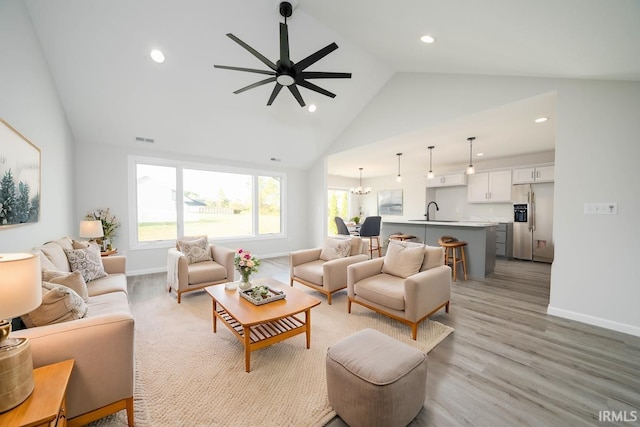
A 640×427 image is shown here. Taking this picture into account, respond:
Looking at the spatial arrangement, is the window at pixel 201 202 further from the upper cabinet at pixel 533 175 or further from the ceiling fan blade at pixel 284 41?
the upper cabinet at pixel 533 175

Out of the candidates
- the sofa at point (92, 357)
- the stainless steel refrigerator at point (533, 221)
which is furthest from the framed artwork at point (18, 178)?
the stainless steel refrigerator at point (533, 221)

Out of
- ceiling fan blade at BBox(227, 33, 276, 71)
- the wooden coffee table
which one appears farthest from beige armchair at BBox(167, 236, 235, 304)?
ceiling fan blade at BBox(227, 33, 276, 71)

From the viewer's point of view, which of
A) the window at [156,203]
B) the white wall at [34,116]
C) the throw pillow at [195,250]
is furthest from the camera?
the window at [156,203]

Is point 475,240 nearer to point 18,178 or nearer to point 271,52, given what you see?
point 271,52

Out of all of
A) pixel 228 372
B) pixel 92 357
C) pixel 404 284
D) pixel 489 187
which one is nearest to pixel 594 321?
pixel 404 284

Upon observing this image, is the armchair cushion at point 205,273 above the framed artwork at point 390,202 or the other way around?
the other way around

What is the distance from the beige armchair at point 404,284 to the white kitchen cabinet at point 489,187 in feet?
15.3

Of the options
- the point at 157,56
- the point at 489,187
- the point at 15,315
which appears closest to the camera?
the point at 15,315

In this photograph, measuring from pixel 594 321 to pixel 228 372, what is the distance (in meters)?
3.68

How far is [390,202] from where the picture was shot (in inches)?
346

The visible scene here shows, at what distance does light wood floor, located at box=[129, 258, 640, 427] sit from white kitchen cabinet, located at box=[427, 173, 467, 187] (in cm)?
433

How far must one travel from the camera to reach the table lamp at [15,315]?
37.7 inches

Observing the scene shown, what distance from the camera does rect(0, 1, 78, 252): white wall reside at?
6.52 feet

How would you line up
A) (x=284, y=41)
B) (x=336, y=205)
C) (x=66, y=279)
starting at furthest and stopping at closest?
(x=336, y=205)
(x=284, y=41)
(x=66, y=279)
